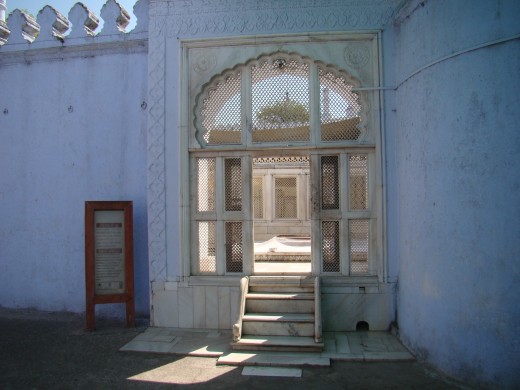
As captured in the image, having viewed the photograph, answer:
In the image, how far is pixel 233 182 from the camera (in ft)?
20.7

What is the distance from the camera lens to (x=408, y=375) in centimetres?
461

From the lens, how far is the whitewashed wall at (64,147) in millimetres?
6637

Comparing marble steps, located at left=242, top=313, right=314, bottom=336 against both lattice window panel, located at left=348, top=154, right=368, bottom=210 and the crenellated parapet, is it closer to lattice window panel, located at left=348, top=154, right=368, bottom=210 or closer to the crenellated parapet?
lattice window panel, located at left=348, top=154, right=368, bottom=210

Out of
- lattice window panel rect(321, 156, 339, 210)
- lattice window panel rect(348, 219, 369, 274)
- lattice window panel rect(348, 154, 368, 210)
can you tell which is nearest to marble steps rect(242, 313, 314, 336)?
lattice window panel rect(348, 219, 369, 274)

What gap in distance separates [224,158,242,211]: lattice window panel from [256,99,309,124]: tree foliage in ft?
2.48

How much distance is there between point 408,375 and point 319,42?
430cm

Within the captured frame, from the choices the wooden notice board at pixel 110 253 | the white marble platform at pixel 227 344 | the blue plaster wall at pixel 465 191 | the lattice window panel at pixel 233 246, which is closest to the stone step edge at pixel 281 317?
the white marble platform at pixel 227 344

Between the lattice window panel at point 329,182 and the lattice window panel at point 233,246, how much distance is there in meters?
1.25

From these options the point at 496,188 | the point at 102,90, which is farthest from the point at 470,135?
the point at 102,90

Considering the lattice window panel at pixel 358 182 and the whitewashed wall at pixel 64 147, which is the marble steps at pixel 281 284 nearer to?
the lattice window panel at pixel 358 182

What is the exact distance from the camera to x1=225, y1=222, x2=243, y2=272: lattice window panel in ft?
20.5

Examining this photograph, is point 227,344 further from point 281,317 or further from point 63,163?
point 63,163

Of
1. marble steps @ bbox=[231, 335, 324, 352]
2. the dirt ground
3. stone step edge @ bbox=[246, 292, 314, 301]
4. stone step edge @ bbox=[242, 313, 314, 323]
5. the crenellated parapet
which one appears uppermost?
the crenellated parapet

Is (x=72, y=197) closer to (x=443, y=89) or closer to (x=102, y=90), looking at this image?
(x=102, y=90)
